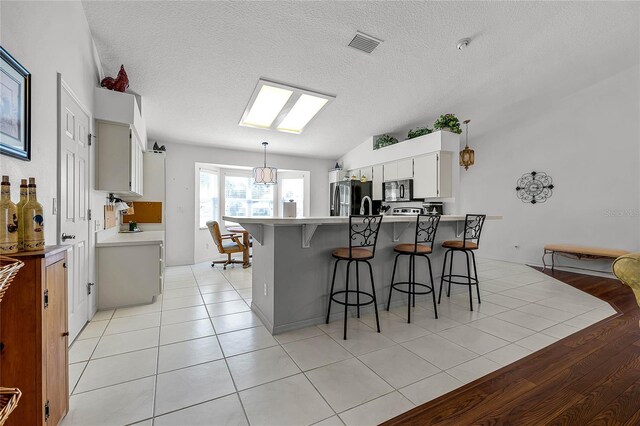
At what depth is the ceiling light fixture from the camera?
423cm

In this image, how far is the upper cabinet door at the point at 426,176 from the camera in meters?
4.92

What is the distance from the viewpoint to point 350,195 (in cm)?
620

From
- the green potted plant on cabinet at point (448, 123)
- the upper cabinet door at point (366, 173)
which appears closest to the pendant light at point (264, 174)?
the upper cabinet door at point (366, 173)

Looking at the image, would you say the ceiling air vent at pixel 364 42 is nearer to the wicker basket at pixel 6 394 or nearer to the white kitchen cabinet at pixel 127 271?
the white kitchen cabinet at pixel 127 271

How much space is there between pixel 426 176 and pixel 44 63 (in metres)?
4.98

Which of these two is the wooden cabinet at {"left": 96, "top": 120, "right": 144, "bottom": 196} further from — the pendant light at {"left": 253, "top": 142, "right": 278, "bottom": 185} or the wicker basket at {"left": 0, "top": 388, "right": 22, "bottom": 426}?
the wicker basket at {"left": 0, "top": 388, "right": 22, "bottom": 426}

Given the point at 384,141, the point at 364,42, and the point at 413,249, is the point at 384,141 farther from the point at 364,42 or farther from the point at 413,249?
the point at 413,249

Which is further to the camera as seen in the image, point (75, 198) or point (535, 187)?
point (535, 187)

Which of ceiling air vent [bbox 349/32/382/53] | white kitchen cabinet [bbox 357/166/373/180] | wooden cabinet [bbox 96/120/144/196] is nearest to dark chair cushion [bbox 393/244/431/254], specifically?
ceiling air vent [bbox 349/32/382/53]

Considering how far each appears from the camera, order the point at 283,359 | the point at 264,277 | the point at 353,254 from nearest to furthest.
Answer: the point at 283,359, the point at 353,254, the point at 264,277

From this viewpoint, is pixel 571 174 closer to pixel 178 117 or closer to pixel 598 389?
pixel 598 389

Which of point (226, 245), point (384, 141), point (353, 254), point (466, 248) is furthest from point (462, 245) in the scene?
point (226, 245)

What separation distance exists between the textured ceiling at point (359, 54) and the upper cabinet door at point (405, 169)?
852 millimetres

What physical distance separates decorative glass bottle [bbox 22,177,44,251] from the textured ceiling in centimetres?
230
